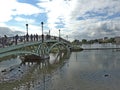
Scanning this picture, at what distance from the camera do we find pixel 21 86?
28688mm

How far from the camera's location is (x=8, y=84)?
29719 mm

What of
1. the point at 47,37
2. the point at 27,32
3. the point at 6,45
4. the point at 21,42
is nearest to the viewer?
the point at 6,45

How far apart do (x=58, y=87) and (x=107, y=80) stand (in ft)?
23.2

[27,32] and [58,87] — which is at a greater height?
[27,32]

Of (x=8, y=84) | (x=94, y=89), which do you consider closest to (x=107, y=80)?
(x=94, y=89)

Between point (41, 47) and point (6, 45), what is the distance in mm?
21229

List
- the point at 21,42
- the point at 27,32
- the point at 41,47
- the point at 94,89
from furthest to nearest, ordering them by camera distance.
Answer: the point at 41,47 < the point at 27,32 < the point at 21,42 < the point at 94,89

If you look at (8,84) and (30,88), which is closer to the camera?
(30,88)

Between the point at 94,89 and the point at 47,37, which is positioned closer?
the point at 94,89

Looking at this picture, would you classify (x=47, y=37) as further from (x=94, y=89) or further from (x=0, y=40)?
(x=94, y=89)

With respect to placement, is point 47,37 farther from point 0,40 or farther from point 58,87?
point 58,87

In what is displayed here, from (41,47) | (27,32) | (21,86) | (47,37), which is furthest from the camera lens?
(47,37)

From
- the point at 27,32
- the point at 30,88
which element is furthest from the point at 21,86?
the point at 27,32

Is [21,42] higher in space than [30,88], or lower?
higher
